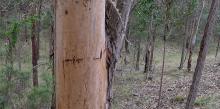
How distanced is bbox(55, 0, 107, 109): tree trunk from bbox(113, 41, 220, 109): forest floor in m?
12.2

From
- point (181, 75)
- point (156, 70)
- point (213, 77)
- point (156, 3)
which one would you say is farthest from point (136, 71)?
point (156, 3)

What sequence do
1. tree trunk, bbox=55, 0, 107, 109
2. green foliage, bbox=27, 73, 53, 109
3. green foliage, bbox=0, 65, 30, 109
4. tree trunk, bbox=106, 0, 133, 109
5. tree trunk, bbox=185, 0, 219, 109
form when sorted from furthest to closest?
Result: 1. green foliage, bbox=0, 65, 30, 109
2. green foliage, bbox=27, 73, 53, 109
3. tree trunk, bbox=185, 0, 219, 109
4. tree trunk, bbox=106, 0, 133, 109
5. tree trunk, bbox=55, 0, 107, 109

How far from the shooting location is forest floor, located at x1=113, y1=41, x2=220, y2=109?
573 inches

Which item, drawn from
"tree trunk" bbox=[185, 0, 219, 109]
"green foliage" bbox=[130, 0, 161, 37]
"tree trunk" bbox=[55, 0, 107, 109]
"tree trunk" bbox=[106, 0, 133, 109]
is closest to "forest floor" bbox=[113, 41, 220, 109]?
"green foliage" bbox=[130, 0, 161, 37]

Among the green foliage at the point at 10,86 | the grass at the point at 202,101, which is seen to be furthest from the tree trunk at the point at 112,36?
the grass at the point at 202,101

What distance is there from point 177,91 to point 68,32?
15.4m

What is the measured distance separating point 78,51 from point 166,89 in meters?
15.7

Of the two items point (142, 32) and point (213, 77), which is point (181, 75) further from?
point (142, 32)

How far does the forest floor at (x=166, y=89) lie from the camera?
1456 cm

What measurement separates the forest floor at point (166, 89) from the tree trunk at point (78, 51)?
12177mm

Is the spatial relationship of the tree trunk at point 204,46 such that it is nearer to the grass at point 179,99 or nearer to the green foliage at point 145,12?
the grass at point 179,99

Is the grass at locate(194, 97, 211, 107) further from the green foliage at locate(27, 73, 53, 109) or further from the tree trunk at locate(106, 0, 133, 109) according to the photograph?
the tree trunk at locate(106, 0, 133, 109)

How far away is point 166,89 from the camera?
1661cm

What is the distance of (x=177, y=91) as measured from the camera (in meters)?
16.2
